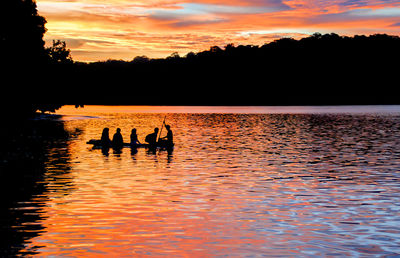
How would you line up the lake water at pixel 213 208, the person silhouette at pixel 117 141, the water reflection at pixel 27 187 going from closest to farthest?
the lake water at pixel 213 208, the water reflection at pixel 27 187, the person silhouette at pixel 117 141

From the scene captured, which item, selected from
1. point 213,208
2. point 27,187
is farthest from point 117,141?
point 213,208

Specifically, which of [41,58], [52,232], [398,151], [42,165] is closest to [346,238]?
[52,232]

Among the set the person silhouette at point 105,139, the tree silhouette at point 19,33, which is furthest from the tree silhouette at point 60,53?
the person silhouette at point 105,139

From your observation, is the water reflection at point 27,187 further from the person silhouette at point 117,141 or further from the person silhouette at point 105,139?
the person silhouette at point 117,141

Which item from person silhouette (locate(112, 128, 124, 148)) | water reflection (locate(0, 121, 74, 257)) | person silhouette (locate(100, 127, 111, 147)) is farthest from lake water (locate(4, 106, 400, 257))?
person silhouette (locate(100, 127, 111, 147))

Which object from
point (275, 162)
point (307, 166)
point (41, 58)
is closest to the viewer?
point (307, 166)

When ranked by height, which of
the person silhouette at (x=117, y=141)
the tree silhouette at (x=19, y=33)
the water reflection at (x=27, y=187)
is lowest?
the water reflection at (x=27, y=187)

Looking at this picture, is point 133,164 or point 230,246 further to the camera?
point 133,164

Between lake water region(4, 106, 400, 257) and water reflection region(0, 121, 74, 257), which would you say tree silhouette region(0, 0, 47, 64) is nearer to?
water reflection region(0, 121, 74, 257)

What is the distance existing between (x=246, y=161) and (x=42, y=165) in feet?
46.3

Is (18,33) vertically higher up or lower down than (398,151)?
higher up

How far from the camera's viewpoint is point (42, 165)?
3709 centimetres

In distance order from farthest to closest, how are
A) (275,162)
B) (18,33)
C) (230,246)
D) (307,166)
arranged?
1. (18,33)
2. (275,162)
3. (307,166)
4. (230,246)

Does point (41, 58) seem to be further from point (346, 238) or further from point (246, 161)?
point (346, 238)
